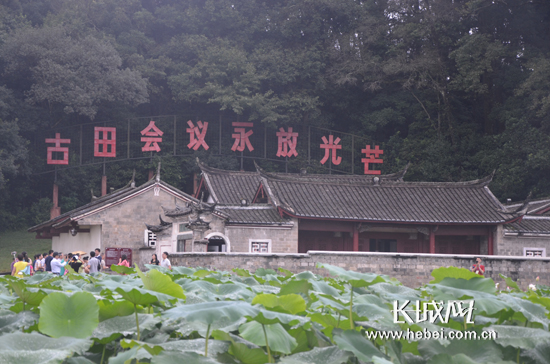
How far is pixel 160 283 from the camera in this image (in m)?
2.38

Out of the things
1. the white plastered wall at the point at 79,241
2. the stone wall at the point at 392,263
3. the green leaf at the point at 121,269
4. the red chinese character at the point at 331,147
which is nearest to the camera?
the green leaf at the point at 121,269

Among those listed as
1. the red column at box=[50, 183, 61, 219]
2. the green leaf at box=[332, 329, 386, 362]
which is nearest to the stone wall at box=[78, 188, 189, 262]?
the red column at box=[50, 183, 61, 219]

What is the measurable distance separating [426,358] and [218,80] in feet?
93.4

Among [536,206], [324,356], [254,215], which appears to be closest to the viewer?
[324,356]

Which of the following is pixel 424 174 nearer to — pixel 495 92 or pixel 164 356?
pixel 495 92

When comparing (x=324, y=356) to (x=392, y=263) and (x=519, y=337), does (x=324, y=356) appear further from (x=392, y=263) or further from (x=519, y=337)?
(x=392, y=263)

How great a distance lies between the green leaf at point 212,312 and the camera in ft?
6.16

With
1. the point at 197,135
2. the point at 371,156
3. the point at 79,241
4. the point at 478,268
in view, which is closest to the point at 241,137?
the point at 197,135

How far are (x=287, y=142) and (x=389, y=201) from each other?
10048mm

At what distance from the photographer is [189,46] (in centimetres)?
3155

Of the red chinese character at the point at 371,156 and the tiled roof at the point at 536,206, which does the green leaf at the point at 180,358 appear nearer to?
the tiled roof at the point at 536,206

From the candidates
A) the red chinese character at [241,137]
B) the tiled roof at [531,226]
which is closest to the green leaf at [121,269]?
the tiled roof at [531,226]

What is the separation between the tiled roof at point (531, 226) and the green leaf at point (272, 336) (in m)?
20.4

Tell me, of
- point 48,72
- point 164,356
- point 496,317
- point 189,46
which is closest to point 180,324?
point 164,356
